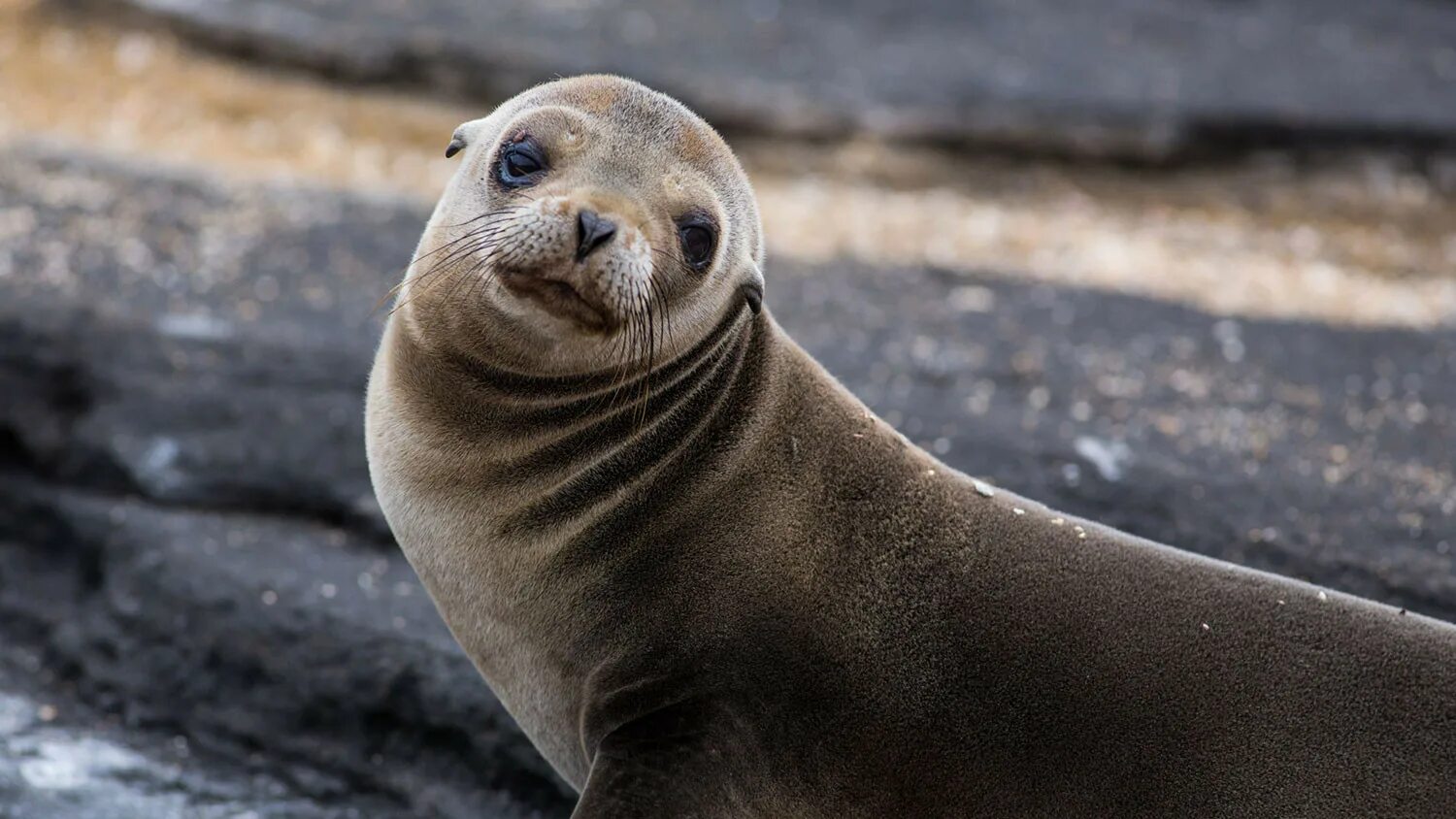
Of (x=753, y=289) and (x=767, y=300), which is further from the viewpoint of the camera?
(x=767, y=300)

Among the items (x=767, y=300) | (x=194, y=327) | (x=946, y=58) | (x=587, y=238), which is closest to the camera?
(x=587, y=238)

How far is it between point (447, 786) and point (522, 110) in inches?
84.3

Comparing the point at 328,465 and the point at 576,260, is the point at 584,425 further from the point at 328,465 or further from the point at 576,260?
the point at 328,465

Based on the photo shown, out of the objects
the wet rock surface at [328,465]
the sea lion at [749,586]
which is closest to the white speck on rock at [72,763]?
the wet rock surface at [328,465]

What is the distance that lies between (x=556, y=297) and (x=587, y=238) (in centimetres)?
17

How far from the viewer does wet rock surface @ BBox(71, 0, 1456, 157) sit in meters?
12.2

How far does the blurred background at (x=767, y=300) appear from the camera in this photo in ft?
17.1

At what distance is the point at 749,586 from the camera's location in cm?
375

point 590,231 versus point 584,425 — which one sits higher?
point 590,231

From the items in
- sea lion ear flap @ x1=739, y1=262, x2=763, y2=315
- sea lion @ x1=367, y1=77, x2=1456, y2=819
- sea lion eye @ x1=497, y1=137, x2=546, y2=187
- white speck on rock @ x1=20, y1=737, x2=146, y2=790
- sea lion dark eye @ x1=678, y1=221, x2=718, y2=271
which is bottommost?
white speck on rock @ x1=20, y1=737, x2=146, y2=790

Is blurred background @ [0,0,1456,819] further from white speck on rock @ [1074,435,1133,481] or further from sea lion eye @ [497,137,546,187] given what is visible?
sea lion eye @ [497,137,546,187]

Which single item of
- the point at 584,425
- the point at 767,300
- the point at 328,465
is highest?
the point at 584,425

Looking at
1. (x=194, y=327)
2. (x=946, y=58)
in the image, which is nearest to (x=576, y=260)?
(x=194, y=327)

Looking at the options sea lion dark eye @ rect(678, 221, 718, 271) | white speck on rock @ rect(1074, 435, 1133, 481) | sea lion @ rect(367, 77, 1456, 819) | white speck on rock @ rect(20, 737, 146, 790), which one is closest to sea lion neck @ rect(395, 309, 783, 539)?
sea lion @ rect(367, 77, 1456, 819)
